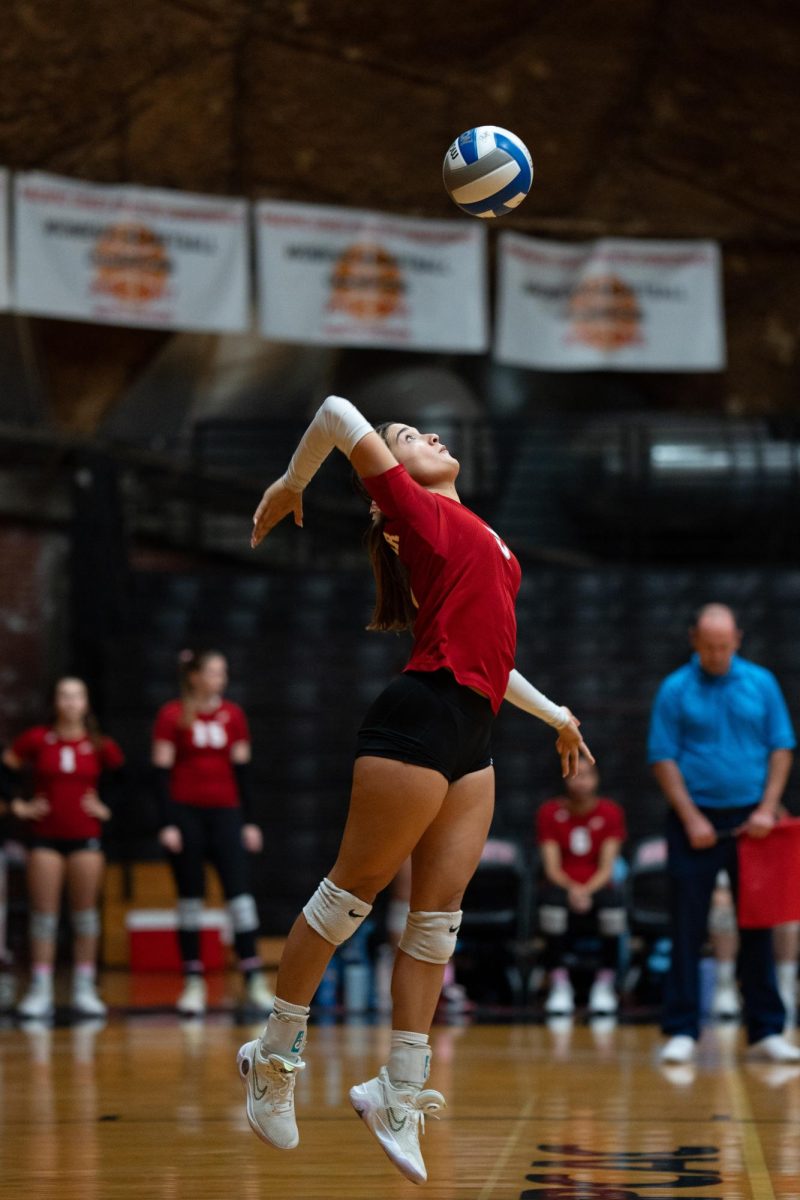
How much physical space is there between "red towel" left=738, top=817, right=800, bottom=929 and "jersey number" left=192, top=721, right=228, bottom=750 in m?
3.29

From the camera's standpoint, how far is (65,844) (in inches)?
384

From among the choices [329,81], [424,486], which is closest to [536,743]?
[329,81]

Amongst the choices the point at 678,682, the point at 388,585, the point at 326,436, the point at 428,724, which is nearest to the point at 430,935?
the point at 428,724

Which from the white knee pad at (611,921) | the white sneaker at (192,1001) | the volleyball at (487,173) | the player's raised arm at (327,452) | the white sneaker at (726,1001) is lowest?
the white sneaker at (726,1001)

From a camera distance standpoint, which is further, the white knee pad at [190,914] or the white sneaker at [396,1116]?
the white knee pad at [190,914]

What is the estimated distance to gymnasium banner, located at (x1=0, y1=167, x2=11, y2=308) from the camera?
12.9 metres

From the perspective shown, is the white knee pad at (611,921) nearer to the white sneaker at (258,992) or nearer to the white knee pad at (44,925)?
the white sneaker at (258,992)

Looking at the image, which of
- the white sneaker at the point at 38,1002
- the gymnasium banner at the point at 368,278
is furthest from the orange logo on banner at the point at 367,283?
the white sneaker at the point at 38,1002

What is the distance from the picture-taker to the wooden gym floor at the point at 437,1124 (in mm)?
4207

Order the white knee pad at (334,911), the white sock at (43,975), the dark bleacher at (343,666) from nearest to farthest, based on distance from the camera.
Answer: the white knee pad at (334,911), the white sock at (43,975), the dark bleacher at (343,666)

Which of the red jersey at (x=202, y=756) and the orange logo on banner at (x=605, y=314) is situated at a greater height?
the orange logo on banner at (x=605, y=314)

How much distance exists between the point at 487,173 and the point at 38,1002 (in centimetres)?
587

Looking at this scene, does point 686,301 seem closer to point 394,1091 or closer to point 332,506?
point 332,506

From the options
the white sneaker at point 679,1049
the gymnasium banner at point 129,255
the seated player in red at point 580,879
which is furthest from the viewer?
the gymnasium banner at point 129,255
